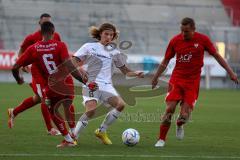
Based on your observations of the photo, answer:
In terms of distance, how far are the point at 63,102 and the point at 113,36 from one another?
4.50 feet

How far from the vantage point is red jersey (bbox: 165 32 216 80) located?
439 inches

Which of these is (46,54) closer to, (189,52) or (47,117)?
(189,52)

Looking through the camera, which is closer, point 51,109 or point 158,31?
point 51,109

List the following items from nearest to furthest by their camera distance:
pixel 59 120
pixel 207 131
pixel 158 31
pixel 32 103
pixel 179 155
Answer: pixel 179 155, pixel 59 120, pixel 32 103, pixel 207 131, pixel 158 31

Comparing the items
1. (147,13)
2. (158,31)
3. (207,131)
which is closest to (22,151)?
(207,131)

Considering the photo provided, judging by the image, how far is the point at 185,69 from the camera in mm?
11273

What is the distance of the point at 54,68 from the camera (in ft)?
35.2

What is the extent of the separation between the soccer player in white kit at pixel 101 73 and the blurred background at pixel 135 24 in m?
23.6

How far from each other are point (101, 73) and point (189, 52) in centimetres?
150

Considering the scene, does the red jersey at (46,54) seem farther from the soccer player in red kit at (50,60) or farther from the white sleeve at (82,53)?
the white sleeve at (82,53)

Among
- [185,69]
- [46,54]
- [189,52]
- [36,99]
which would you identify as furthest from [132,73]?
[36,99]

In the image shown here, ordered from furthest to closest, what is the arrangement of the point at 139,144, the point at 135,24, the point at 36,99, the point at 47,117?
the point at 135,24 < the point at 47,117 < the point at 36,99 < the point at 139,144

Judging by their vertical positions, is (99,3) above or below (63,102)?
above

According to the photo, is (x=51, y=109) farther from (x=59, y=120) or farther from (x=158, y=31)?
(x=158, y=31)
